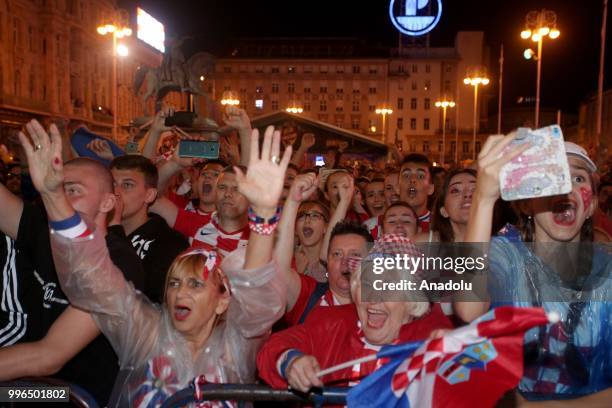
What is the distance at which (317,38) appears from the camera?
90438mm

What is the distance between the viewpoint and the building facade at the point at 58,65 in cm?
4103

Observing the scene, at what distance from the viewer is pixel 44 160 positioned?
2799mm

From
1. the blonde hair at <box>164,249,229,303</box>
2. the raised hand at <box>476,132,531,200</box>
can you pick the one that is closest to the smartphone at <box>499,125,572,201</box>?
the raised hand at <box>476,132,531,200</box>

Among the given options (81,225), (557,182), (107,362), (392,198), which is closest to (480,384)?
(557,182)

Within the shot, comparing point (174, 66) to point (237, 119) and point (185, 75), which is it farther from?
point (237, 119)

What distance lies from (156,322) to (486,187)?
5.82ft

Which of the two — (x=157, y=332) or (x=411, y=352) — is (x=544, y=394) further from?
(x=157, y=332)

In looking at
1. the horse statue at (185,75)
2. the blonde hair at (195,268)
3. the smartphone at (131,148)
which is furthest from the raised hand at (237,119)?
the horse statue at (185,75)

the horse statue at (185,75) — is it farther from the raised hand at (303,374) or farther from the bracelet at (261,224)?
the raised hand at (303,374)

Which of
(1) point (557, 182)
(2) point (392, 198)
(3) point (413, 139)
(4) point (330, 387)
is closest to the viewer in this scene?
(1) point (557, 182)

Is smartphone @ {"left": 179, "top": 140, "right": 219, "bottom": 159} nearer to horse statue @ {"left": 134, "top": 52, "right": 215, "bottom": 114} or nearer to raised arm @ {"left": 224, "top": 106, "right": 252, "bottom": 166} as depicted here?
raised arm @ {"left": 224, "top": 106, "right": 252, "bottom": 166}

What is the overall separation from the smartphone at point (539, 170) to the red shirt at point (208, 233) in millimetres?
3096

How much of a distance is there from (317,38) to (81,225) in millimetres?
91337

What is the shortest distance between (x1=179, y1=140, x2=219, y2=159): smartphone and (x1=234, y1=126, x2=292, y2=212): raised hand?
2638mm
